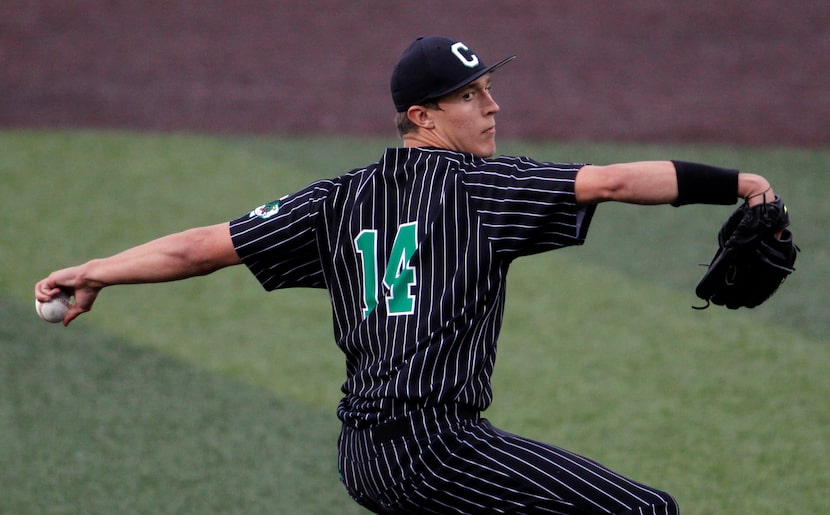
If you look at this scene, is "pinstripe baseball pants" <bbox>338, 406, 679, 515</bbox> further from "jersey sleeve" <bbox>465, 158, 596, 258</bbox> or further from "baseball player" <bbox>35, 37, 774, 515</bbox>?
"jersey sleeve" <bbox>465, 158, 596, 258</bbox>

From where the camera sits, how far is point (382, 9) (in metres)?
11.4

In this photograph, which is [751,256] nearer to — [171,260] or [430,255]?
[430,255]

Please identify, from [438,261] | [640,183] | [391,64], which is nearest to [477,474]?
[438,261]

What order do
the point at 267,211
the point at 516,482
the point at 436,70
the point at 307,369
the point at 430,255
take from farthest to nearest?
the point at 307,369, the point at 267,211, the point at 436,70, the point at 430,255, the point at 516,482

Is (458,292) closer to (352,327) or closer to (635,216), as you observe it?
(352,327)

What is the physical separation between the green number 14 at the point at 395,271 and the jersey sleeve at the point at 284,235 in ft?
0.63

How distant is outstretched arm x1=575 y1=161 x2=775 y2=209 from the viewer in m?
2.68

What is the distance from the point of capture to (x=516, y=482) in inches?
110

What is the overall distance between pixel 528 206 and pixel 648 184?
30 centimetres

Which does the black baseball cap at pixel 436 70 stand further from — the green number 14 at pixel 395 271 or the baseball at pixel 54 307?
the baseball at pixel 54 307

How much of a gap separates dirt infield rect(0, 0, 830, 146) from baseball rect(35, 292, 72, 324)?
669cm

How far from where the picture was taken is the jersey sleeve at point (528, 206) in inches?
110

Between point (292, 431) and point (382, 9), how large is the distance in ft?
22.7

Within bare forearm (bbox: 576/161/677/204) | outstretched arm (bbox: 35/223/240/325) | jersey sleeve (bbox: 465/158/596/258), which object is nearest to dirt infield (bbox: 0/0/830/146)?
outstretched arm (bbox: 35/223/240/325)
